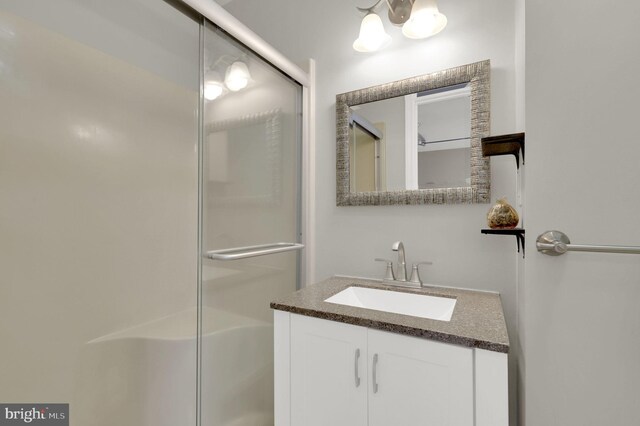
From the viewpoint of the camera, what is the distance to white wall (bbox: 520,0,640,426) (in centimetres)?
65

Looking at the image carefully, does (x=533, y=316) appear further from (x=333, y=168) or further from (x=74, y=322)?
(x=74, y=322)

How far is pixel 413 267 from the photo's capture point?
1275mm

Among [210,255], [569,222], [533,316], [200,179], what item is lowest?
[533,316]

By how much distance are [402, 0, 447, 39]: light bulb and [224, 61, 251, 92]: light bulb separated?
747 millimetres

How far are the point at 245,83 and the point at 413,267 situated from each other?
1127 mm

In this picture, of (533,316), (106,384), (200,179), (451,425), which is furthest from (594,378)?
(106,384)

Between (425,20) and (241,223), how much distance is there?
1176 millimetres

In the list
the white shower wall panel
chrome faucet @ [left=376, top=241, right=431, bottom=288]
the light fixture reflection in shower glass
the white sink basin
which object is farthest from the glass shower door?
chrome faucet @ [left=376, top=241, right=431, bottom=288]

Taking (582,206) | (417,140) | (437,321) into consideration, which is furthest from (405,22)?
(437,321)

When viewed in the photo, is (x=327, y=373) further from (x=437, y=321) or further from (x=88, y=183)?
(x=88, y=183)

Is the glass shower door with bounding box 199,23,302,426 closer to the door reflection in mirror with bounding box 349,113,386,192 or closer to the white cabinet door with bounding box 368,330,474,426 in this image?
the door reflection in mirror with bounding box 349,113,386,192

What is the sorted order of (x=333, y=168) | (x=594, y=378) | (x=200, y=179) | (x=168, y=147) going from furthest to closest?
(x=333, y=168) → (x=168, y=147) → (x=200, y=179) → (x=594, y=378)
